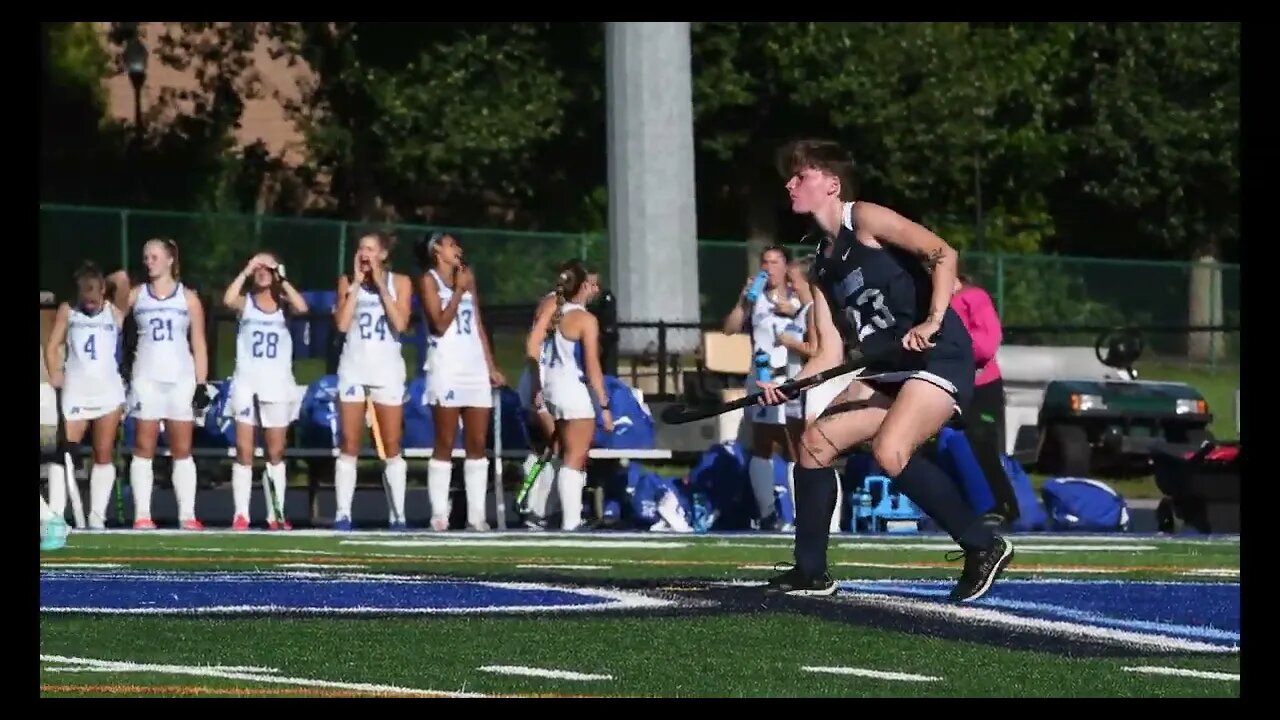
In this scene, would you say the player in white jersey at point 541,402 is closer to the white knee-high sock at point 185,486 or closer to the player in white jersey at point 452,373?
the player in white jersey at point 452,373

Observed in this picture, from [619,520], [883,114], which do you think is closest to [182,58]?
[883,114]

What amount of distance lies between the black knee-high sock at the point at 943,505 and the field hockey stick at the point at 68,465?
871 centimetres

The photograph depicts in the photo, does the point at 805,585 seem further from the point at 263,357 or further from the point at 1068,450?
the point at 1068,450

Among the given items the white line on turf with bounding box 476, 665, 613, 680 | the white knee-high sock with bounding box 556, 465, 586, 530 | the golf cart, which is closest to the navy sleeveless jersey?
the white line on turf with bounding box 476, 665, 613, 680

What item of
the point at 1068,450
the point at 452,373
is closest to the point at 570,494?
the point at 452,373

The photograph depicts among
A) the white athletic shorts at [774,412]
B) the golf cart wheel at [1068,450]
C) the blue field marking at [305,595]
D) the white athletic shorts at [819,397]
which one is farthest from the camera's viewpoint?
the golf cart wheel at [1068,450]

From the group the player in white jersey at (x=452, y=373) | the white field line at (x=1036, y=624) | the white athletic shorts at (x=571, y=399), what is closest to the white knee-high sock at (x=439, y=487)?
the player in white jersey at (x=452, y=373)

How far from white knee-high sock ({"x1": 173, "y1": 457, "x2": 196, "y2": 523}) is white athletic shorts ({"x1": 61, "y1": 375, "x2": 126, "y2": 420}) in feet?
1.62

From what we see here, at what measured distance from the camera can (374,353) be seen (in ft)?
61.0

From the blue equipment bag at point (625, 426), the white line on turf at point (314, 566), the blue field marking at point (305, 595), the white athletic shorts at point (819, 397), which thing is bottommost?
the white line on turf at point (314, 566)

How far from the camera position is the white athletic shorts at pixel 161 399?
18.7m

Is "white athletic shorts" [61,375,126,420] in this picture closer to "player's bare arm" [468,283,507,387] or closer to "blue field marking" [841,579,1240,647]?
"player's bare arm" [468,283,507,387]

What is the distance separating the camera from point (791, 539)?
16609 mm

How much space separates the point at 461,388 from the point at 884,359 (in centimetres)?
789
